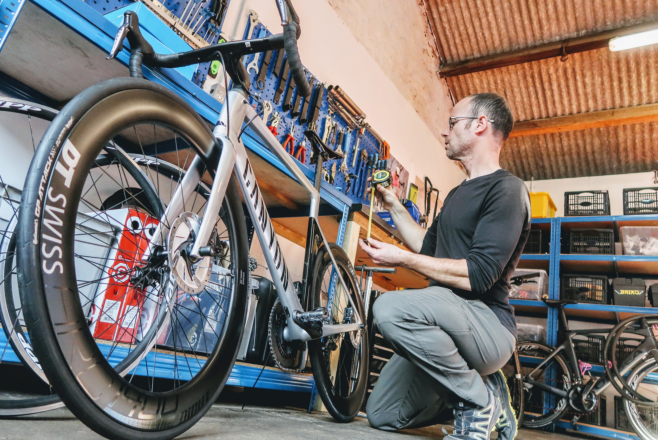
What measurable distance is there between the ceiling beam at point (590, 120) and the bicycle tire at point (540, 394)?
2.91 meters

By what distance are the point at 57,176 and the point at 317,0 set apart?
2.98 m

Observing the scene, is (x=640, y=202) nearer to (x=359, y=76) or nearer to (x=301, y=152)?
(x=359, y=76)

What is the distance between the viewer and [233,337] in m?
1.06

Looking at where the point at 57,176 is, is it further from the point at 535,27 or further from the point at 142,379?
the point at 535,27

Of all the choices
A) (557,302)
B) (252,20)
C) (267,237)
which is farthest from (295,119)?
(557,302)

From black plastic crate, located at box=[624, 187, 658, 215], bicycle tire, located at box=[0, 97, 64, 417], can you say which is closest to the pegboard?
bicycle tire, located at box=[0, 97, 64, 417]

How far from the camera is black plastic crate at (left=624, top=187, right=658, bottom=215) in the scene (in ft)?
13.6

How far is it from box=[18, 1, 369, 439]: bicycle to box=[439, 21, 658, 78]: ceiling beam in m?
4.12

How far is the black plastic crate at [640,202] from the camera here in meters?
4.16

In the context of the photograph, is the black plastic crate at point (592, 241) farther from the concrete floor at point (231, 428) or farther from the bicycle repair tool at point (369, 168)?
the concrete floor at point (231, 428)

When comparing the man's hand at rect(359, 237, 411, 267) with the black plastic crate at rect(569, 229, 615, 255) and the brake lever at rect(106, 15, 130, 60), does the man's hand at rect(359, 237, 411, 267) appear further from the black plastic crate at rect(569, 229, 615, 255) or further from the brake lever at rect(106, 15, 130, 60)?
the black plastic crate at rect(569, 229, 615, 255)

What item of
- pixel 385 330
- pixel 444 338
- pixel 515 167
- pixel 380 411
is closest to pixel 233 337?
pixel 385 330

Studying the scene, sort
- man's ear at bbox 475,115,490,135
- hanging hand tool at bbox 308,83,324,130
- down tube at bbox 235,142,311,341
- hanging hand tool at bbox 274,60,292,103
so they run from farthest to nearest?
hanging hand tool at bbox 308,83,324,130
hanging hand tool at bbox 274,60,292,103
man's ear at bbox 475,115,490,135
down tube at bbox 235,142,311,341

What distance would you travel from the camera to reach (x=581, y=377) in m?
3.52
